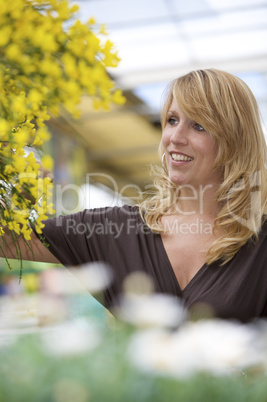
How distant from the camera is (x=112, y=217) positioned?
1.47 m

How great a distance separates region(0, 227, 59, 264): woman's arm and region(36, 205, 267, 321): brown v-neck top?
0.02 meters

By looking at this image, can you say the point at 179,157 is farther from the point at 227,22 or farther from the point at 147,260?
the point at 227,22

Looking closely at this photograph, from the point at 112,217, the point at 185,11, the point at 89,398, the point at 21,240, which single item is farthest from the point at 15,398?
the point at 185,11

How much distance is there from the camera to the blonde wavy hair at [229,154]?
140 cm

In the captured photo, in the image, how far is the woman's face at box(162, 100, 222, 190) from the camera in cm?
136

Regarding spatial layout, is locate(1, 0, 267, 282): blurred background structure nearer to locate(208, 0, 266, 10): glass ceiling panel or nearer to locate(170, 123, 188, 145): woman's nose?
locate(208, 0, 266, 10): glass ceiling panel

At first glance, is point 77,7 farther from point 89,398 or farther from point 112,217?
point 112,217

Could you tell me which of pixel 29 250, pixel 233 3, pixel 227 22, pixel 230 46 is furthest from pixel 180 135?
pixel 230 46

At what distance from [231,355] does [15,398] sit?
0.54ft

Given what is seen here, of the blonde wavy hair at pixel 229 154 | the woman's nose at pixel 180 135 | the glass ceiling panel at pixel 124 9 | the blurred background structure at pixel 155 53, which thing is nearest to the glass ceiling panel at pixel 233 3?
the blurred background structure at pixel 155 53

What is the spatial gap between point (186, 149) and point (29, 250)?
47 centimetres

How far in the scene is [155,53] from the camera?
575cm

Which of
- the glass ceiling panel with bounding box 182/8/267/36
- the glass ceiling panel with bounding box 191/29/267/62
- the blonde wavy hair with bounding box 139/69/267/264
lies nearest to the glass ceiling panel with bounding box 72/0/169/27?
the glass ceiling panel with bounding box 182/8/267/36

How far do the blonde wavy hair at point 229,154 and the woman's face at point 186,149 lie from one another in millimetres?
21
